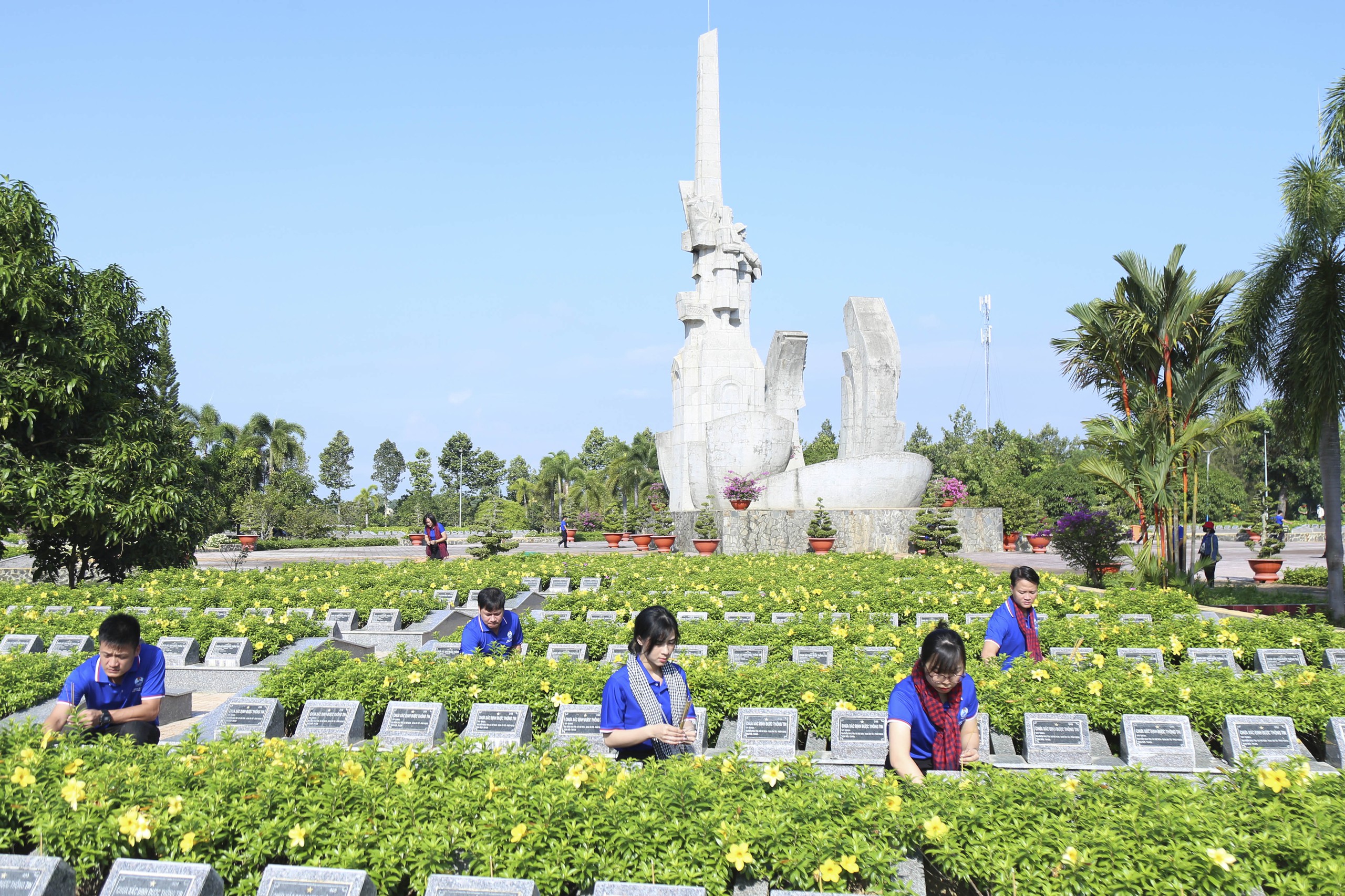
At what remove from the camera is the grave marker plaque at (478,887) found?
11.9ft

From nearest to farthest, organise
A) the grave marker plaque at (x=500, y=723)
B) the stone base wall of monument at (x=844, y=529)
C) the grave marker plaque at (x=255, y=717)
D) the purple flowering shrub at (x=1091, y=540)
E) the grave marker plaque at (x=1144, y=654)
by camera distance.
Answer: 1. the grave marker plaque at (x=500, y=723)
2. the grave marker plaque at (x=255, y=717)
3. the grave marker plaque at (x=1144, y=654)
4. the purple flowering shrub at (x=1091, y=540)
5. the stone base wall of monument at (x=844, y=529)

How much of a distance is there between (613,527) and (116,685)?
28.4m

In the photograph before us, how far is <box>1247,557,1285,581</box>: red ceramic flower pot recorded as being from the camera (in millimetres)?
18625

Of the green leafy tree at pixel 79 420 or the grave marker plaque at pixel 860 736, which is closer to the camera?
the grave marker plaque at pixel 860 736

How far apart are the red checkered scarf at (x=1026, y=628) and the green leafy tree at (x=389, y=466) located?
70.0 metres

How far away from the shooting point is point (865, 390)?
76.6ft

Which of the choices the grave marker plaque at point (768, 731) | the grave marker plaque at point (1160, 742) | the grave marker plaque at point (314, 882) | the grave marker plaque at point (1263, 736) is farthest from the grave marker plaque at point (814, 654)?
the grave marker plaque at point (314, 882)

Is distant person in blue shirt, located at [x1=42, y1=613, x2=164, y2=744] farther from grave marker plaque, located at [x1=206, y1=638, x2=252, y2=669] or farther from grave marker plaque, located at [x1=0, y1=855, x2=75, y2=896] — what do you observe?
grave marker plaque, located at [x1=206, y1=638, x2=252, y2=669]

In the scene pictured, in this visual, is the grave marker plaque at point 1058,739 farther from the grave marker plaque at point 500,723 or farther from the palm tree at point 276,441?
the palm tree at point 276,441

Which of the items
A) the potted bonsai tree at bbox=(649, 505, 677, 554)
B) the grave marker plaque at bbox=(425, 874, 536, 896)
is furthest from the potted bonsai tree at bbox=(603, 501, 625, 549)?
the grave marker plaque at bbox=(425, 874, 536, 896)

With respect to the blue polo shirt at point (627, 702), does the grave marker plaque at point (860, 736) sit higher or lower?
lower

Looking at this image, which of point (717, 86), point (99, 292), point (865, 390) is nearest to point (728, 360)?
point (865, 390)

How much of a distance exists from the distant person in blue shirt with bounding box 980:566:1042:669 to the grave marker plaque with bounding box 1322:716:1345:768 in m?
1.73

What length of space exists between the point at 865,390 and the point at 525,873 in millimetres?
20466
